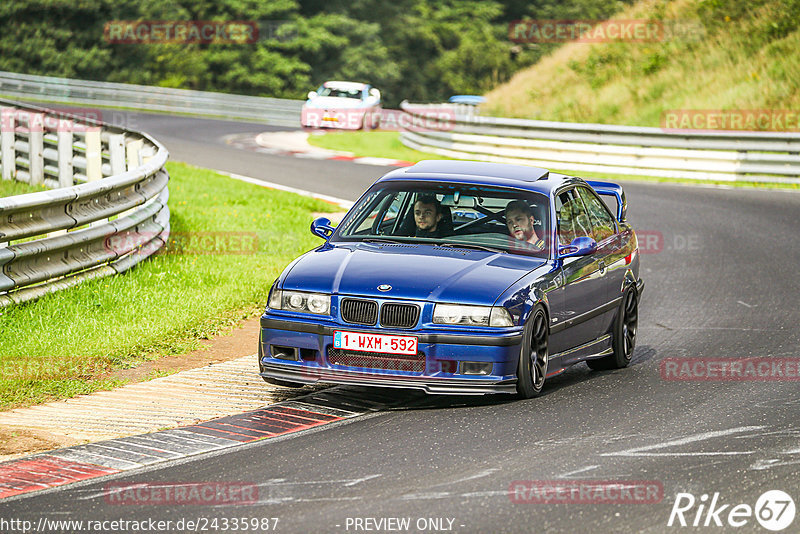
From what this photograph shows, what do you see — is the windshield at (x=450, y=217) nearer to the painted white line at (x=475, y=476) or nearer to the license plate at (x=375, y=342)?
the license plate at (x=375, y=342)

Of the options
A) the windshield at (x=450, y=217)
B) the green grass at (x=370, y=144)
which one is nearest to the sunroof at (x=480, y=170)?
the windshield at (x=450, y=217)

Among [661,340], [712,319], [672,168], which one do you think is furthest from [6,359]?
[672,168]

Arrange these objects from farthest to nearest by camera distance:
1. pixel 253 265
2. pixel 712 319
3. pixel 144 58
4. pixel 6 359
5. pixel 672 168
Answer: pixel 144 58 → pixel 672 168 → pixel 253 265 → pixel 712 319 → pixel 6 359

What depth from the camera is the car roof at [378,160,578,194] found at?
30.1 feet

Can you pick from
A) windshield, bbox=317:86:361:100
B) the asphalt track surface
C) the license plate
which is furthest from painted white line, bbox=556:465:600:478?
windshield, bbox=317:86:361:100

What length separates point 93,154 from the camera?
17.2 m

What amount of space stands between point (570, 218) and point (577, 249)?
56 cm

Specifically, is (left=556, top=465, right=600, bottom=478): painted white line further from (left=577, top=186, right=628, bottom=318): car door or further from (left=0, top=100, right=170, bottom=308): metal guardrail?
(left=0, top=100, right=170, bottom=308): metal guardrail

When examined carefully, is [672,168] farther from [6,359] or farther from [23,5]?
[23,5]

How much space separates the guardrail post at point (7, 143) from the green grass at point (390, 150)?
1098 centimetres

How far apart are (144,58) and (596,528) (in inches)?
2363

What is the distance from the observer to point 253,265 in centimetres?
1360

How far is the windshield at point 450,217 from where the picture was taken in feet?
29.0

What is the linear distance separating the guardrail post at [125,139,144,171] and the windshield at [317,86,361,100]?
23.6m
